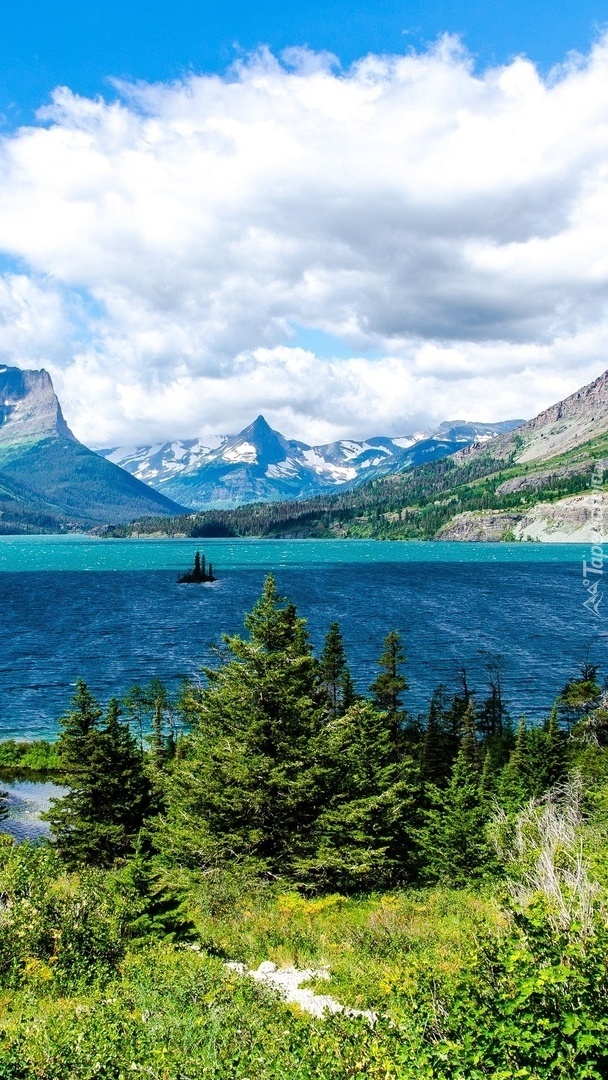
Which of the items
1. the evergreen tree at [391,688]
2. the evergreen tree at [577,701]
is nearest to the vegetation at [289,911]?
the evergreen tree at [391,688]

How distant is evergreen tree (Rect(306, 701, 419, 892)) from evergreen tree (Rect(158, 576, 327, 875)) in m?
0.88

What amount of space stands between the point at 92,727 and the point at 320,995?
83.3 feet

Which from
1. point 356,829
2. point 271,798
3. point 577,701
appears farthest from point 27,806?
point 577,701

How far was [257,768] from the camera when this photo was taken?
28.1 metres

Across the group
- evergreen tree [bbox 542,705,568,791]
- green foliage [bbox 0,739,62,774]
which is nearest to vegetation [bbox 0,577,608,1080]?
evergreen tree [bbox 542,705,568,791]

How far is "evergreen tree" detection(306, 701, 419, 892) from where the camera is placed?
27.3m

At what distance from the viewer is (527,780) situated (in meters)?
46.3

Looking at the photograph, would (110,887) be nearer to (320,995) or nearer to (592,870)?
(320,995)

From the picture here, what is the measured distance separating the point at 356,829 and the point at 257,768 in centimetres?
501

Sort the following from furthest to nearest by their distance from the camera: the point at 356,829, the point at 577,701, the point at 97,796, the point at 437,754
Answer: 1. the point at 577,701
2. the point at 437,754
3. the point at 97,796
4. the point at 356,829

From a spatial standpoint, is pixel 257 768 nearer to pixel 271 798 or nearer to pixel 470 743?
pixel 271 798

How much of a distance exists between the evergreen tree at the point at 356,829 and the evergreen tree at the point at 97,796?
11.1 m

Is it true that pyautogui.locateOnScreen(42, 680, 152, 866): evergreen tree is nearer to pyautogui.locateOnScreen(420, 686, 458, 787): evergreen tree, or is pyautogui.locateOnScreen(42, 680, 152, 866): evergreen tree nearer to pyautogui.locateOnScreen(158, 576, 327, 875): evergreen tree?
pyautogui.locateOnScreen(158, 576, 327, 875): evergreen tree

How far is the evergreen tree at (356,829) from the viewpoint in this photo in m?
27.3
